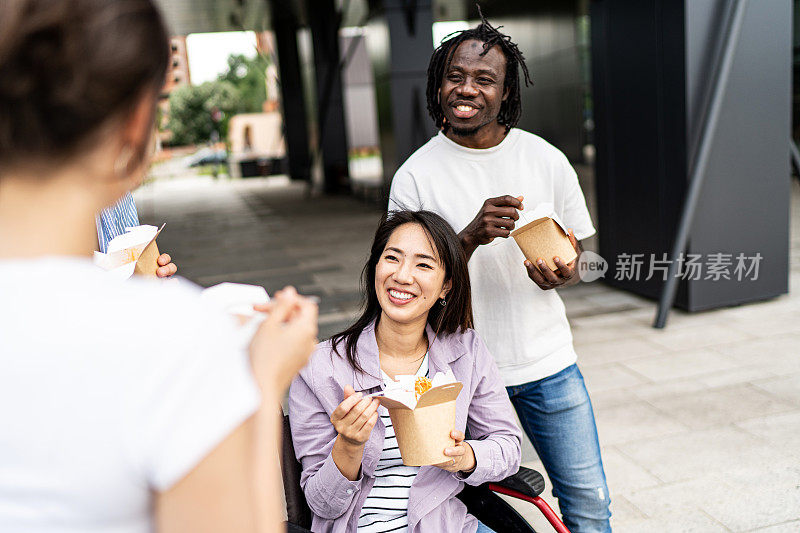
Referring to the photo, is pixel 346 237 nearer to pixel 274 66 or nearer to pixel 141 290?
pixel 141 290

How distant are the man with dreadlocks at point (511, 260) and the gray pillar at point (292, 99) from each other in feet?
62.5

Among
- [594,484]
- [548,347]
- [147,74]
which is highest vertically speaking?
[147,74]

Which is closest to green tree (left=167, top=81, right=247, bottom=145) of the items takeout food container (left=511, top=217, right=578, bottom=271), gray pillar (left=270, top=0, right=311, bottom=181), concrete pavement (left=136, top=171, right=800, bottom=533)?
gray pillar (left=270, top=0, right=311, bottom=181)

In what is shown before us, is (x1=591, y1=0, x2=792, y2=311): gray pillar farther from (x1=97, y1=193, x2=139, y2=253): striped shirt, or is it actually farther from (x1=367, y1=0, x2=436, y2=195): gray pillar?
(x1=367, y1=0, x2=436, y2=195): gray pillar

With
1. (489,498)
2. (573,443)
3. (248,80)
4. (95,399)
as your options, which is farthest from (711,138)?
(248,80)

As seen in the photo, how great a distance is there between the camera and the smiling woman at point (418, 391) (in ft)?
6.55

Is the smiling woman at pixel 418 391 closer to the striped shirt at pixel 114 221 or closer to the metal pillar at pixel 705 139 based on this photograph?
the striped shirt at pixel 114 221

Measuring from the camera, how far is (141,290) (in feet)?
2.45

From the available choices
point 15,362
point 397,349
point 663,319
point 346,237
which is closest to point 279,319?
point 15,362

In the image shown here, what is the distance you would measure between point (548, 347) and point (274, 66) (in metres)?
21.8

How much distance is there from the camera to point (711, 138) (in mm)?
5641

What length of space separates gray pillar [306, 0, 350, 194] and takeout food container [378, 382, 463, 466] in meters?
16.2

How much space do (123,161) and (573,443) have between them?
6.32 ft

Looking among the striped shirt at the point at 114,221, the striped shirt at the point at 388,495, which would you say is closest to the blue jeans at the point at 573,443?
the striped shirt at the point at 388,495
